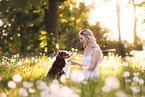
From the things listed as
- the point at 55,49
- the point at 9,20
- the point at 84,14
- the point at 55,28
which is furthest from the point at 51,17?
the point at 84,14

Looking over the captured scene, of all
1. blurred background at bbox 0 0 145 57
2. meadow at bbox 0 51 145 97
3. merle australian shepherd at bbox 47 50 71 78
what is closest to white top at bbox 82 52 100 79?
meadow at bbox 0 51 145 97

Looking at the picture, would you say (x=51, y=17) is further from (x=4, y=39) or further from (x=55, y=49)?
(x=4, y=39)

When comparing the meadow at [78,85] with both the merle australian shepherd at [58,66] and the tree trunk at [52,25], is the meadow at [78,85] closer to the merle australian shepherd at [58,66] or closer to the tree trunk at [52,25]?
the merle australian shepherd at [58,66]

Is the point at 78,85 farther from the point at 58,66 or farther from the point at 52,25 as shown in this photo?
the point at 52,25

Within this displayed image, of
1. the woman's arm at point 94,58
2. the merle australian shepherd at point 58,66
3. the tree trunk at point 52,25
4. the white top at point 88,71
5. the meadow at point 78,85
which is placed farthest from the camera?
the tree trunk at point 52,25

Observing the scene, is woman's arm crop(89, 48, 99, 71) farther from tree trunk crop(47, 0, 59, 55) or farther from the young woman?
tree trunk crop(47, 0, 59, 55)

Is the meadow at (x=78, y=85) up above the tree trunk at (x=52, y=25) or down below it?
below

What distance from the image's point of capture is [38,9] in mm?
14797

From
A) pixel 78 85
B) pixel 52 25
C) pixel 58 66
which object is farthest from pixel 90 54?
pixel 52 25

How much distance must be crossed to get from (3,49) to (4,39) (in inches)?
49.2

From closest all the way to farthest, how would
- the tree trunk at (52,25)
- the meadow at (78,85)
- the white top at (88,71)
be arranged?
the meadow at (78,85) < the white top at (88,71) < the tree trunk at (52,25)

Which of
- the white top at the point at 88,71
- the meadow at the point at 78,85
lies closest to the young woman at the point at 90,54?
the white top at the point at 88,71

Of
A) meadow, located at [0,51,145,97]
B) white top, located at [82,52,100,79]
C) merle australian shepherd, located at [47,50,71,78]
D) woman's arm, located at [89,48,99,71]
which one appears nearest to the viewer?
meadow, located at [0,51,145,97]

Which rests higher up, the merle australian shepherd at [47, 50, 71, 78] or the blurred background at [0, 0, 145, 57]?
the blurred background at [0, 0, 145, 57]
